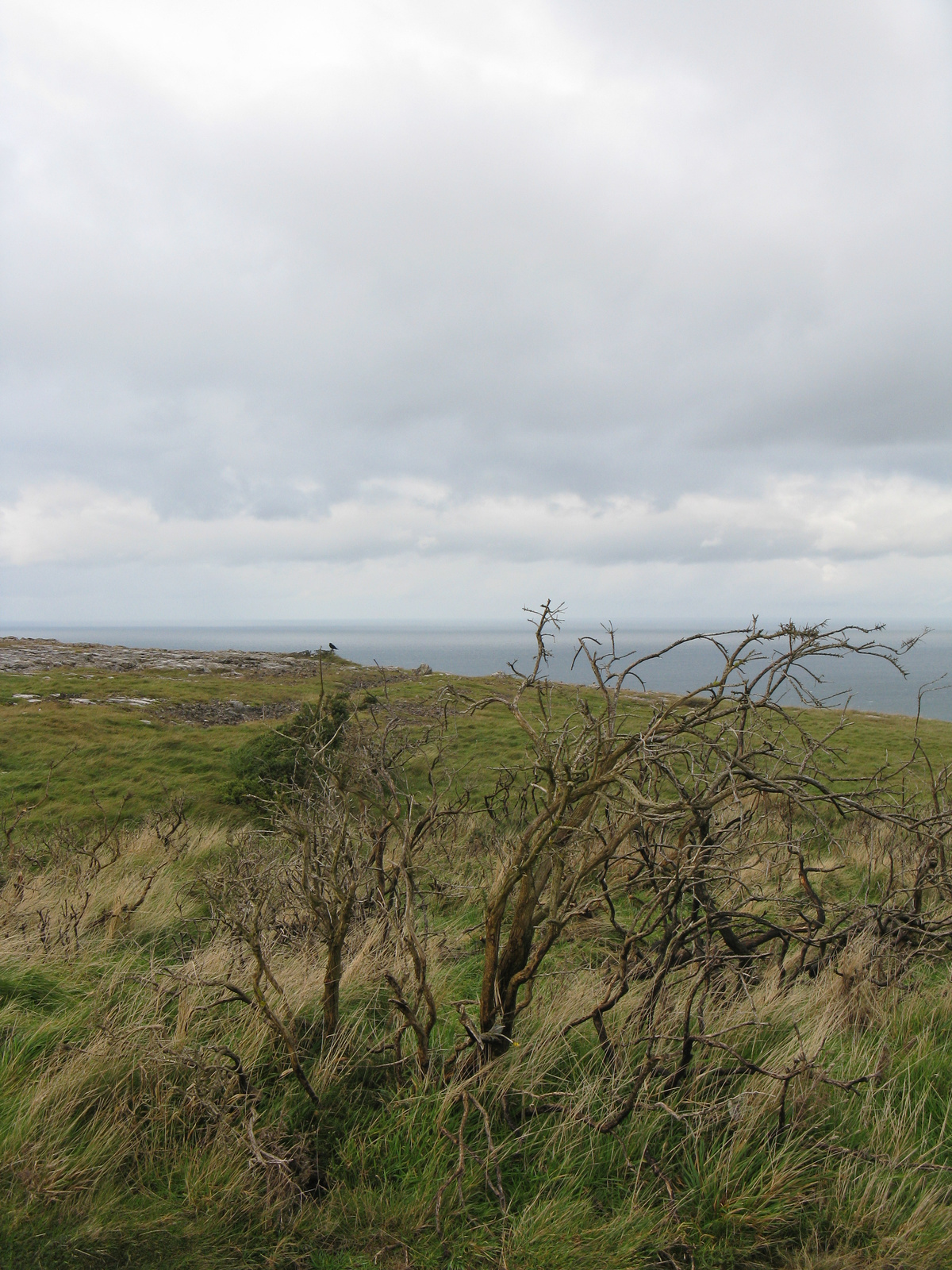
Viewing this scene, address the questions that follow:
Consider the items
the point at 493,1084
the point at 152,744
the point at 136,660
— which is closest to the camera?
the point at 493,1084

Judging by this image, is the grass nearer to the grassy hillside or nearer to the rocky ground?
the grassy hillside

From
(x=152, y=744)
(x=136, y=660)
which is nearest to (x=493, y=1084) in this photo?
(x=152, y=744)

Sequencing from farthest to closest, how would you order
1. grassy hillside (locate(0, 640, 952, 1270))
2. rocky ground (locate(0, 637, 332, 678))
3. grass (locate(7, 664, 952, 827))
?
1. rocky ground (locate(0, 637, 332, 678))
2. grass (locate(7, 664, 952, 827))
3. grassy hillside (locate(0, 640, 952, 1270))

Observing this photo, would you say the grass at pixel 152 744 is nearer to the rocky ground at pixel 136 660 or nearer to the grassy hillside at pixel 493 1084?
the grassy hillside at pixel 493 1084

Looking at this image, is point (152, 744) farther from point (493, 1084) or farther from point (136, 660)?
point (136, 660)

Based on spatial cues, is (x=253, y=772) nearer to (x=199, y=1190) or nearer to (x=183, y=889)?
(x=183, y=889)

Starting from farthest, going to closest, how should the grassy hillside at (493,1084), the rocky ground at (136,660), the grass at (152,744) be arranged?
the rocky ground at (136,660) < the grass at (152,744) < the grassy hillside at (493,1084)

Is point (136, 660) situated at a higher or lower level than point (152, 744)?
higher

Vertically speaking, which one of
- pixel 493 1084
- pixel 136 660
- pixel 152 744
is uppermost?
pixel 493 1084

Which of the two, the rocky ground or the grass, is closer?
the grass

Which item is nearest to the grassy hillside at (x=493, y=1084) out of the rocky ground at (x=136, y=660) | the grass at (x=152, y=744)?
the grass at (x=152, y=744)

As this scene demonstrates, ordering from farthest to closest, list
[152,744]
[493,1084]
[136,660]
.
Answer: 1. [136,660]
2. [152,744]
3. [493,1084]

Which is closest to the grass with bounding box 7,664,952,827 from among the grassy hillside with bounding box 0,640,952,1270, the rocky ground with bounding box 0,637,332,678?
the grassy hillside with bounding box 0,640,952,1270

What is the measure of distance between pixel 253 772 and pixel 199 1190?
1207 centimetres
